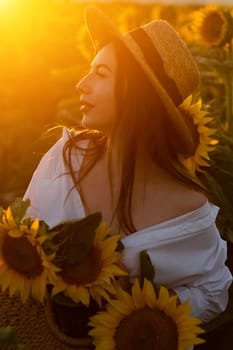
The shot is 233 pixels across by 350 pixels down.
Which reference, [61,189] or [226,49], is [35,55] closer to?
[226,49]

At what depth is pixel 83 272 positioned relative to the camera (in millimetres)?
1603

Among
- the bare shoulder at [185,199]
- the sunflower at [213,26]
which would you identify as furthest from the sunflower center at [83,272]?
the sunflower at [213,26]

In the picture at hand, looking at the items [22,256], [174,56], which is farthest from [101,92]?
[22,256]

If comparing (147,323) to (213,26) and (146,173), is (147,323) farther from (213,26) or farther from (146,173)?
(213,26)

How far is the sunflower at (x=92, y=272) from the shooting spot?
1.60 m

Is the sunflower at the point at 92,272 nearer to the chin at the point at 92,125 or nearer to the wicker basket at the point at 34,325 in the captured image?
the wicker basket at the point at 34,325

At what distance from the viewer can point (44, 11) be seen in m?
6.33

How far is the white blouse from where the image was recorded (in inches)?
67.3

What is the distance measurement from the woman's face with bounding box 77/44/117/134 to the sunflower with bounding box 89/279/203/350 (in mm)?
323

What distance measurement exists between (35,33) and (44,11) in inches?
22.1

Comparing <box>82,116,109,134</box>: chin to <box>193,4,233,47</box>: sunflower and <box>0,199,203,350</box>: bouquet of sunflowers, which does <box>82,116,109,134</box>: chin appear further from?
<box>193,4,233,47</box>: sunflower

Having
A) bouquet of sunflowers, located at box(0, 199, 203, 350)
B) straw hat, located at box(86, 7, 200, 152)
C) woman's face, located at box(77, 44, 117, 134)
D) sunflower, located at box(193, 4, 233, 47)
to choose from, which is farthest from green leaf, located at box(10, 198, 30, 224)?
sunflower, located at box(193, 4, 233, 47)

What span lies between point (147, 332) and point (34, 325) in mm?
216

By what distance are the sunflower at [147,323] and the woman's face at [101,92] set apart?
32cm
